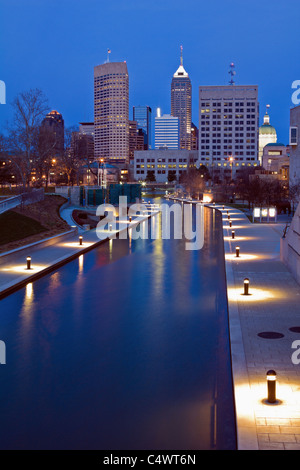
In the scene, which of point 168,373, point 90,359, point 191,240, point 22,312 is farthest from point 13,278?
point 191,240

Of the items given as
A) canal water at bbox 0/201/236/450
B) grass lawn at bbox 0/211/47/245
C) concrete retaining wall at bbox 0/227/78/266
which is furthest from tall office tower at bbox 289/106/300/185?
canal water at bbox 0/201/236/450

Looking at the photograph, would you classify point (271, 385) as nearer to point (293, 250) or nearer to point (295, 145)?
point (293, 250)

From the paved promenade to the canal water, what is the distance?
14.5 inches

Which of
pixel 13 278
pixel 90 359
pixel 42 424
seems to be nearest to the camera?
pixel 42 424

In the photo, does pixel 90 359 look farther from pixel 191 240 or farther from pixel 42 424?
pixel 191 240

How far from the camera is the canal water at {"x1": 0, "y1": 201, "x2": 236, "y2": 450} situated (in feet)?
24.9

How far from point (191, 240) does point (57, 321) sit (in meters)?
19.1

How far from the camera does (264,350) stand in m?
10.4

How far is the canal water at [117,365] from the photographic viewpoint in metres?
7.60

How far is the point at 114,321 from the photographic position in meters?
13.8

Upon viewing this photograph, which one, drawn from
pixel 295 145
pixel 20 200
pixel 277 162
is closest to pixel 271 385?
pixel 20 200

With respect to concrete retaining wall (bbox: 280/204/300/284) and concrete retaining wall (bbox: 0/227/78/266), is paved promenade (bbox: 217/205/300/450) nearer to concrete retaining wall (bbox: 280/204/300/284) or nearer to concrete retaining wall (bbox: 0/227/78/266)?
concrete retaining wall (bbox: 280/204/300/284)

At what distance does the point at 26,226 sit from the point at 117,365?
904 inches

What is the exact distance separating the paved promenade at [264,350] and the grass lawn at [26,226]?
12154mm
